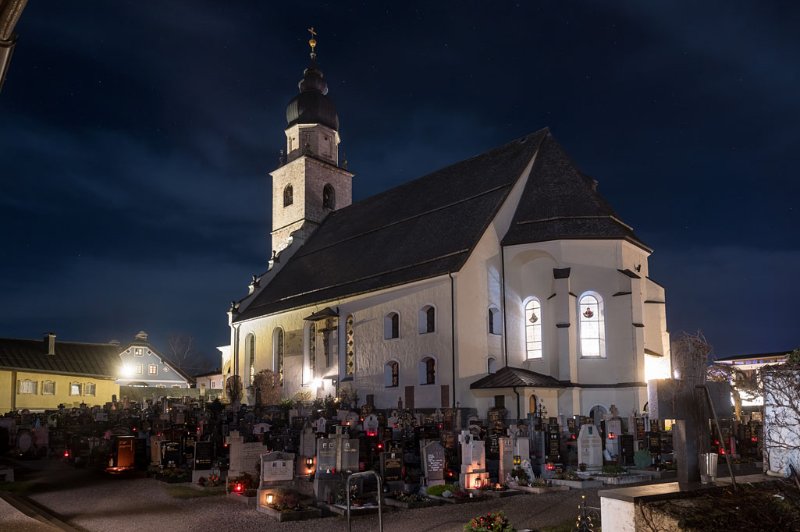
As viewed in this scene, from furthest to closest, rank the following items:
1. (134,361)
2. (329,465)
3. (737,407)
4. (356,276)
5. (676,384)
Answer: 1. (134,361)
2. (356,276)
3. (737,407)
4. (329,465)
5. (676,384)

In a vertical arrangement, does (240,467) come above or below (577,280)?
below

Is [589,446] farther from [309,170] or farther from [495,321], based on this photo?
[309,170]

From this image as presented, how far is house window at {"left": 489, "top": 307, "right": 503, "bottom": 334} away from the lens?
28625 mm

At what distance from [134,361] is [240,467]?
4021cm

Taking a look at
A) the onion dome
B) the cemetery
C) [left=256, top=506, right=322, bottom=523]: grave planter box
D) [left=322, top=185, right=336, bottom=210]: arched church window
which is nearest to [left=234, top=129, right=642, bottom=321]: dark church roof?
[left=322, top=185, right=336, bottom=210]: arched church window

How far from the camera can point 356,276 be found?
33.6m

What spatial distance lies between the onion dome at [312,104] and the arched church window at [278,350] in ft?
53.5

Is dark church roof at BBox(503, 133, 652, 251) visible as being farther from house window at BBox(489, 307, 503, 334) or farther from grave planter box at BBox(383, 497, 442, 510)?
grave planter box at BBox(383, 497, 442, 510)

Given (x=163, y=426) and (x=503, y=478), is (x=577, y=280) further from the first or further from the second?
(x=163, y=426)

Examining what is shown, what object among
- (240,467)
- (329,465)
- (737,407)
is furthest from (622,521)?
(737,407)

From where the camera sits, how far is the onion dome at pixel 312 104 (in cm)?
4797

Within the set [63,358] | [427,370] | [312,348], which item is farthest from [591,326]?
[63,358]

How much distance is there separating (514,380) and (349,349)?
9.53 m

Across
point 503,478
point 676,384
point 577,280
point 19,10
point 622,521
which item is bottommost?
point 503,478
